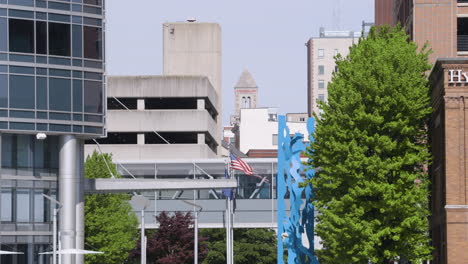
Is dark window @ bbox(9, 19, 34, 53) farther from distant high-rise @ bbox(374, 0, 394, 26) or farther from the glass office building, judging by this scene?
distant high-rise @ bbox(374, 0, 394, 26)

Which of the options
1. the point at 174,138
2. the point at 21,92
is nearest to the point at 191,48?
the point at 174,138

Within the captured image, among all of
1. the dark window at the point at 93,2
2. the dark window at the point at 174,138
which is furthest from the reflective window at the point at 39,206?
the dark window at the point at 174,138

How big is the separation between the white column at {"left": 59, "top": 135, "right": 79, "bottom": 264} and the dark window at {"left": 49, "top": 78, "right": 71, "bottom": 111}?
194 centimetres

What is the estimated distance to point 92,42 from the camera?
86.1m

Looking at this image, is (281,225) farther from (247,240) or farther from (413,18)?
(247,240)

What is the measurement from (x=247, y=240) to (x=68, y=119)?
51.1m

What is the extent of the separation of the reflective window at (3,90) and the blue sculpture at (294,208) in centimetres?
1768

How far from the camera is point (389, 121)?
67812 mm

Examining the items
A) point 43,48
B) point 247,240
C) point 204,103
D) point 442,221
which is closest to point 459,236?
point 442,221

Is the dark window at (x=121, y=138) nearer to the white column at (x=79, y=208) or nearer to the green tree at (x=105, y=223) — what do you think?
the green tree at (x=105, y=223)

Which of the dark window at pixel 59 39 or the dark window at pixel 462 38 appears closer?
the dark window at pixel 59 39

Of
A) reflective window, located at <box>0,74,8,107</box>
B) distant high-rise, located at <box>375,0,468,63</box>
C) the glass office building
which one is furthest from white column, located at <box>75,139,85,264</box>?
distant high-rise, located at <box>375,0,468,63</box>

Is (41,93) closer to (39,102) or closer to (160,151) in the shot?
(39,102)

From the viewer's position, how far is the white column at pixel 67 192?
84062mm
